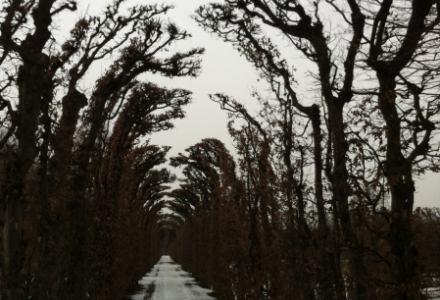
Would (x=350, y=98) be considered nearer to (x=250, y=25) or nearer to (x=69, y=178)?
(x=250, y=25)

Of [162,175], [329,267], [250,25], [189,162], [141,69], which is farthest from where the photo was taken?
[162,175]

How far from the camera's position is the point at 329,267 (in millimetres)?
8430

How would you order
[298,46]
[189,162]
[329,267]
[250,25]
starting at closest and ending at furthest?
[329,267]
[298,46]
[250,25]
[189,162]

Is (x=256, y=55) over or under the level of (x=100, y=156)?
over

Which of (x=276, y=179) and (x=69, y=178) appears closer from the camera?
(x=69, y=178)

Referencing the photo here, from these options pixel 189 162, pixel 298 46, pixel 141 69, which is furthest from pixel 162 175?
pixel 298 46

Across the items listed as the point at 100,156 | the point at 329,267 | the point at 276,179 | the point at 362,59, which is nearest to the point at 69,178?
the point at 100,156

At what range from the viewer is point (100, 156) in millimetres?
10188

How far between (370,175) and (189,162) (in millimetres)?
21521

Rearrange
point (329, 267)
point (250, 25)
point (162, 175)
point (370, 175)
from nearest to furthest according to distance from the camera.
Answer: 1. point (370, 175)
2. point (329, 267)
3. point (250, 25)
4. point (162, 175)

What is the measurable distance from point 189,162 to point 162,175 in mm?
7107

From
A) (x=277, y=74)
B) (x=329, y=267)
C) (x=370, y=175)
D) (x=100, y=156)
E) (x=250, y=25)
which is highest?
(x=250, y=25)

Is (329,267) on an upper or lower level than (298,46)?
lower

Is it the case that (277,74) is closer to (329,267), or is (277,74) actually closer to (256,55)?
(256,55)
